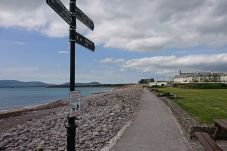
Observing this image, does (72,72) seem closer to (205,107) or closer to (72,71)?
(72,71)

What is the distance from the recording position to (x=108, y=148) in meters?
10.4

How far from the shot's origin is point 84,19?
24.4 feet

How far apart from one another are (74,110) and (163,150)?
154 inches

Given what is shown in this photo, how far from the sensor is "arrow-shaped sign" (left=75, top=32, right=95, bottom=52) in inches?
276

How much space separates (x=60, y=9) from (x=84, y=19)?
3.54 ft

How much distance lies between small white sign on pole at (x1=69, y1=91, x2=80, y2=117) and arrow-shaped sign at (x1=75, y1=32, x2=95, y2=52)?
3.01ft

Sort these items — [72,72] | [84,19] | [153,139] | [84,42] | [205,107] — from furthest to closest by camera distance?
[205,107] < [153,139] < [84,19] < [84,42] < [72,72]

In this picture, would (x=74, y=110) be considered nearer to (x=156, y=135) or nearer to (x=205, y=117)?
(x=156, y=135)

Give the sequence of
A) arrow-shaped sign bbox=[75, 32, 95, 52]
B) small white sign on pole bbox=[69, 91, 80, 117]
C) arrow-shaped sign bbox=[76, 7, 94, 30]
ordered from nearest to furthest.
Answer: small white sign on pole bbox=[69, 91, 80, 117], arrow-shaped sign bbox=[75, 32, 95, 52], arrow-shaped sign bbox=[76, 7, 94, 30]

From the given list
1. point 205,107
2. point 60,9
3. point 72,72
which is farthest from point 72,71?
point 205,107

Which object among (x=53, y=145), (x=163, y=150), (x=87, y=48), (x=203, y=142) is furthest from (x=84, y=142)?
(x=87, y=48)

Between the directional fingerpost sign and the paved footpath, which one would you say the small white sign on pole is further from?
the paved footpath

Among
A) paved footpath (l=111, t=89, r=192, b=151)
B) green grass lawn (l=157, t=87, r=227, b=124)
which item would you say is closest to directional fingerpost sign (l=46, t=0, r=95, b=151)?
paved footpath (l=111, t=89, r=192, b=151)

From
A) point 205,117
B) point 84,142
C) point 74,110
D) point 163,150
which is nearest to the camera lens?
point 74,110
